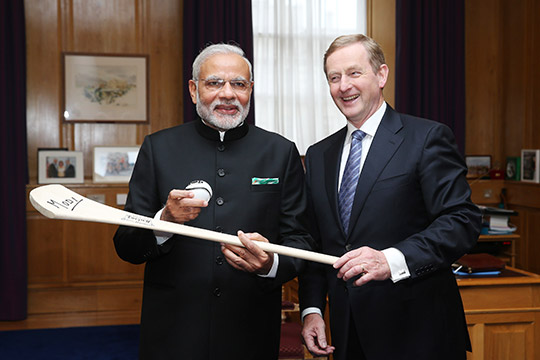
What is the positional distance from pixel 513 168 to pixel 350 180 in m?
4.92

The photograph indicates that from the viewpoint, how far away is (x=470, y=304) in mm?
2838

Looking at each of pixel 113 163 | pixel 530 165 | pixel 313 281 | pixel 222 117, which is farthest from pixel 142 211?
pixel 530 165

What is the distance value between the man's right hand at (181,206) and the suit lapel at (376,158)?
0.54 meters

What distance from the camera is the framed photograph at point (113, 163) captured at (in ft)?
17.9

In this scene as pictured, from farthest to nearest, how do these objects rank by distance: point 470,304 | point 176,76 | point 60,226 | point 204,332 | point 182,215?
point 176,76, point 60,226, point 470,304, point 204,332, point 182,215

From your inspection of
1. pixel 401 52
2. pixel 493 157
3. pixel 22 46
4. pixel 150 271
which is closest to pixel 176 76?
pixel 22 46

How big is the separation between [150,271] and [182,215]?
14.9 inches

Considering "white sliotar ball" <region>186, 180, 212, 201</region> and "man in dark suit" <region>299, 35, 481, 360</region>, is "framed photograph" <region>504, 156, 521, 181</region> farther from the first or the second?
"white sliotar ball" <region>186, 180, 212, 201</region>

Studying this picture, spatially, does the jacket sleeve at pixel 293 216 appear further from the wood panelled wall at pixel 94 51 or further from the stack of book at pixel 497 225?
the wood panelled wall at pixel 94 51

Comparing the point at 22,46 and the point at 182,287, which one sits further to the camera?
the point at 22,46

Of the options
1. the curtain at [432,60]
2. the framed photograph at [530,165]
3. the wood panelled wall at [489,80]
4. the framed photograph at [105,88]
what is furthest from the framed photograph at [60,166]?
the framed photograph at [530,165]

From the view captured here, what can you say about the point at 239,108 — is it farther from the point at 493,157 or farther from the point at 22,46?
the point at 493,157

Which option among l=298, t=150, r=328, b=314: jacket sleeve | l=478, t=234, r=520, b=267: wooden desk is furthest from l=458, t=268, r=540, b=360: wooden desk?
l=478, t=234, r=520, b=267: wooden desk

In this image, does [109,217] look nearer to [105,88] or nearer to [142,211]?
[142,211]
